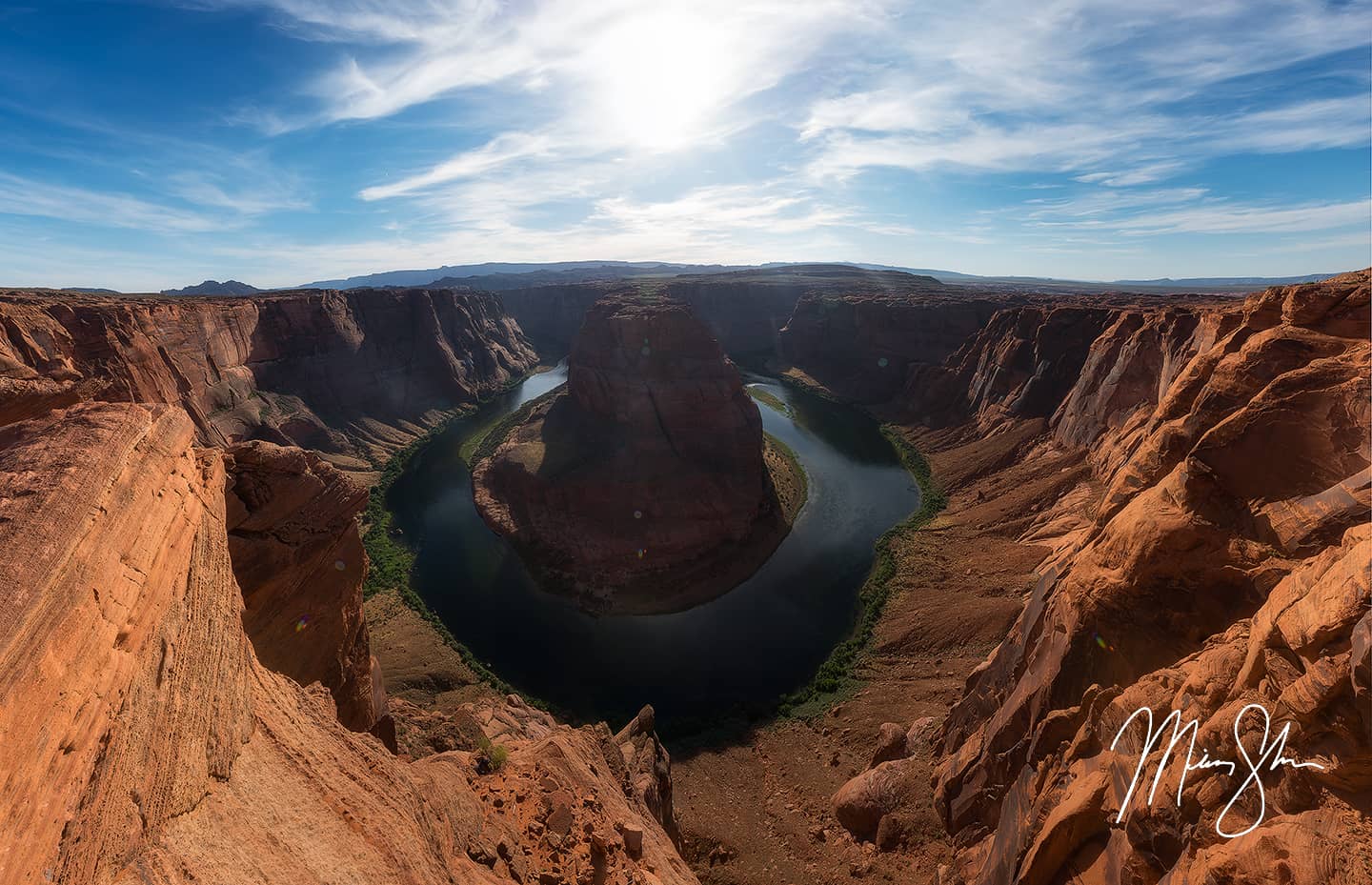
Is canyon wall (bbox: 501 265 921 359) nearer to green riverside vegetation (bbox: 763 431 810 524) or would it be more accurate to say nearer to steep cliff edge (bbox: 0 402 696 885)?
green riverside vegetation (bbox: 763 431 810 524)

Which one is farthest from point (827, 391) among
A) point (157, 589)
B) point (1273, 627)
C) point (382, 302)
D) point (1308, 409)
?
point (157, 589)

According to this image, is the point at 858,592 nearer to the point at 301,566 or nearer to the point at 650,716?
the point at 650,716

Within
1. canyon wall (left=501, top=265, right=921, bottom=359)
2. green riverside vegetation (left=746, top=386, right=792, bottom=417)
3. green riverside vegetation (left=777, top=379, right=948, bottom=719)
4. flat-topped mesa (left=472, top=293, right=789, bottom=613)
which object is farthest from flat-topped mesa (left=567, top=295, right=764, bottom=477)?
canyon wall (left=501, top=265, right=921, bottom=359)

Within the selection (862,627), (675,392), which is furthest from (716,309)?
(862,627)

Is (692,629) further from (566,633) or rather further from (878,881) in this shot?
(878,881)

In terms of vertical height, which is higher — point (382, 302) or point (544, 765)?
point (382, 302)

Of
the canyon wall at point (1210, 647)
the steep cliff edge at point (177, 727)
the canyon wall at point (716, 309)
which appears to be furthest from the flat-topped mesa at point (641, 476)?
the canyon wall at point (716, 309)
